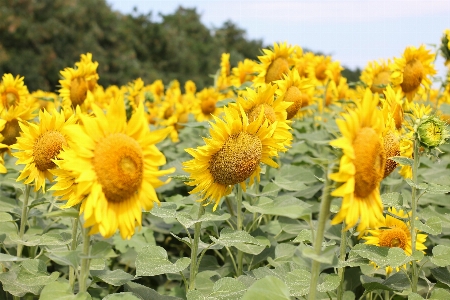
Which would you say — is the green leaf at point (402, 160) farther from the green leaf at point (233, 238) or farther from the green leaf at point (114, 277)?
the green leaf at point (114, 277)

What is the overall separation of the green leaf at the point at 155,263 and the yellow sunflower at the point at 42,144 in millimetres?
524

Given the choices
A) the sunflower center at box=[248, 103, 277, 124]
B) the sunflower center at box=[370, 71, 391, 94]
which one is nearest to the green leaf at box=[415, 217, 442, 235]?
the sunflower center at box=[248, 103, 277, 124]

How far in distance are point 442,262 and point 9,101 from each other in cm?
273

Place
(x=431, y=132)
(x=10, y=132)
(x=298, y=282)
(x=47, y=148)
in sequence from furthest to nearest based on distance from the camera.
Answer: (x=10, y=132) → (x=47, y=148) → (x=431, y=132) → (x=298, y=282)

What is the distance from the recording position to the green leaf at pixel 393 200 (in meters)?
1.98

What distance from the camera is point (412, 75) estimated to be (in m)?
3.26

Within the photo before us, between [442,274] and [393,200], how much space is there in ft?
1.46

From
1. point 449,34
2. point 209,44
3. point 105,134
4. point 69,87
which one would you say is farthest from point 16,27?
point 105,134

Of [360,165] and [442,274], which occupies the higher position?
[360,165]

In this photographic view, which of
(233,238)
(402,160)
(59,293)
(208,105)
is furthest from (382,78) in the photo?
(59,293)

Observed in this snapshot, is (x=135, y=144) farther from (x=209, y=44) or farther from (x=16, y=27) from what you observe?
(x=209, y=44)

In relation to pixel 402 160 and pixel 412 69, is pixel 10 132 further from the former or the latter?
pixel 412 69

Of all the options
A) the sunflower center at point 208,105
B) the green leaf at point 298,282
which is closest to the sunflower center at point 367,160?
the green leaf at point 298,282

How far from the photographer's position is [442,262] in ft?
6.34
